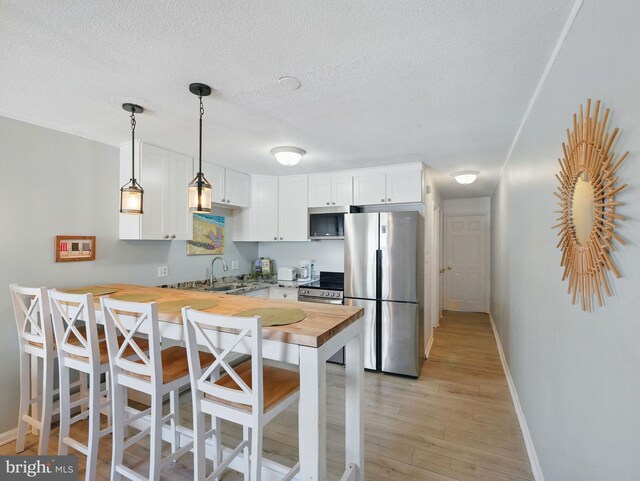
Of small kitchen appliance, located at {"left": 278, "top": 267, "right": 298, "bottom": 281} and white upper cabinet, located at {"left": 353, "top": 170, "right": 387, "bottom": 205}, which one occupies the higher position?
white upper cabinet, located at {"left": 353, "top": 170, "right": 387, "bottom": 205}

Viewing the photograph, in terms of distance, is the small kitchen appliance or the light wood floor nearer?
the light wood floor

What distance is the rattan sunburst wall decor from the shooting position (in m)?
0.97

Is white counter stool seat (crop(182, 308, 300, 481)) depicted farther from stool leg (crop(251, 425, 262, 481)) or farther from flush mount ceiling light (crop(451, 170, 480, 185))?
flush mount ceiling light (crop(451, 170, 480, 185))

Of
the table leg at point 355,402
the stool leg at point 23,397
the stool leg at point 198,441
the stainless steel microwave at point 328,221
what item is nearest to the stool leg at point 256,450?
the stool leg at point 198,441

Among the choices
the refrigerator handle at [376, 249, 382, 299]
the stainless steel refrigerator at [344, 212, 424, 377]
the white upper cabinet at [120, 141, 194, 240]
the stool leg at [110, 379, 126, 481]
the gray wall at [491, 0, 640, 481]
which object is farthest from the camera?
the refrigerator handle at [376, 249, 382, 299]

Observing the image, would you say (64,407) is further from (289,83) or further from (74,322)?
(289,83)

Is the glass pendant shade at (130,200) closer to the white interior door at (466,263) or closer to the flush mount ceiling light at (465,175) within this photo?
the flush mount ceiling light at (465,175)

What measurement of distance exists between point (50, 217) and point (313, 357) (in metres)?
2.53

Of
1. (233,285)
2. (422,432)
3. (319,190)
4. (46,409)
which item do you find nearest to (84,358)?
(46,409)

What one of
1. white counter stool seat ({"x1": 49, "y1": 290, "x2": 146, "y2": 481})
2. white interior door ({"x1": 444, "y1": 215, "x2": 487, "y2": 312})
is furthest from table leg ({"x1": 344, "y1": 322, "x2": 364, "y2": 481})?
white interior door ({"x1": 444, "y1": 215, "x2": 487, "y2": 312})

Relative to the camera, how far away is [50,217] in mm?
2514

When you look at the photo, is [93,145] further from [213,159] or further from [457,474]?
[457,474]

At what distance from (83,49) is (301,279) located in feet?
10.8

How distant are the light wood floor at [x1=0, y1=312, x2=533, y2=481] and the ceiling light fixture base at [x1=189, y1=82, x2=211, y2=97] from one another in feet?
7.72
